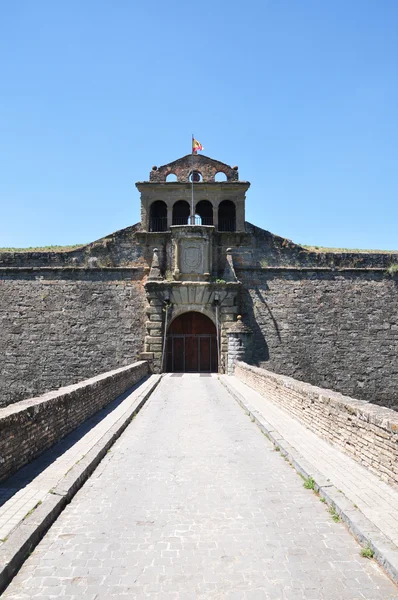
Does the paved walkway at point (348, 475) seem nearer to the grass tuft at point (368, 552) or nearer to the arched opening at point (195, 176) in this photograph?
the grass tuft at point (368, 552)

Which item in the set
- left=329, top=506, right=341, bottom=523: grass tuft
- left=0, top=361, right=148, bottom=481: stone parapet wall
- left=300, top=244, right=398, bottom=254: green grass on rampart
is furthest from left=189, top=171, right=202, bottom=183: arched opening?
left=329, top=506, right=341, bottom=523: grass tuft

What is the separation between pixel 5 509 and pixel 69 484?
888mm

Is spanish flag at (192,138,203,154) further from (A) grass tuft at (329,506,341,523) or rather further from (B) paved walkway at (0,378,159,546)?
(A) grass tuft at (329,506,341,523)

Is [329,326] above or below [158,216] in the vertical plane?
below

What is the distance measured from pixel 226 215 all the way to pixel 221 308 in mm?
4613

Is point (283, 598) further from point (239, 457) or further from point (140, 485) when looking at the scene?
point (239, 457)

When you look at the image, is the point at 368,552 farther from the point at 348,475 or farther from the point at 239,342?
the point at 239,342

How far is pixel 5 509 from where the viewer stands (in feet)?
14.7

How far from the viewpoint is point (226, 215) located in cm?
2084

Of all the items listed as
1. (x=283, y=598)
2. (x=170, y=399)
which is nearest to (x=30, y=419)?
(x=283, y=598)

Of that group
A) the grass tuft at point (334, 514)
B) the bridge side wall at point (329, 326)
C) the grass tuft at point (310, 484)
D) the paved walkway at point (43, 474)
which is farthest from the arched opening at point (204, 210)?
the grass tuft at point (334, 514)

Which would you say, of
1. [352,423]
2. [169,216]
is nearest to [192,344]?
[169,216]

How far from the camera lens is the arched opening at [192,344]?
67.3 feet

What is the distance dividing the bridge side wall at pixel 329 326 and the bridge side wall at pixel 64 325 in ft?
17.0
